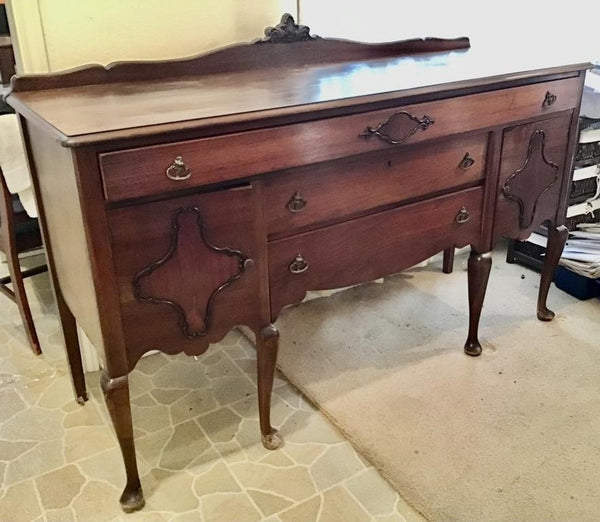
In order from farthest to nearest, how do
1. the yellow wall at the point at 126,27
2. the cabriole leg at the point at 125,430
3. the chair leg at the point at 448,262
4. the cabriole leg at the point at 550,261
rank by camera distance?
1. the chair leg at the point at 448,262
2. the cabriole leg at the point at 550,261
3. the yellow wall at the point at 126,27
4. the cabriole leg at the point at 125,430

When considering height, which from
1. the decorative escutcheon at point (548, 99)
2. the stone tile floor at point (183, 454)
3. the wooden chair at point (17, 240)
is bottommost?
the stone tile floor at point (183, 454)

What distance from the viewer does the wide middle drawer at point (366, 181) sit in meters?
1.40

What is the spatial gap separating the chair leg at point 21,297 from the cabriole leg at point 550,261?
1615mm

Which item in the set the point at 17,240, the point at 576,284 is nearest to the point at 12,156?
the point at 17,240

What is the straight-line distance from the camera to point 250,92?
1.45m

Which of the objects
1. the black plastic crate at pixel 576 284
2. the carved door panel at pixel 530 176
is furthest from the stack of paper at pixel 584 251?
the carved door panel at pixel 530 176

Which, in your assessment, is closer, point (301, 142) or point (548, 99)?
point (301, 142)

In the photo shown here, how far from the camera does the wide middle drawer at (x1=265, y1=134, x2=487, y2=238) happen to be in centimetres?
140

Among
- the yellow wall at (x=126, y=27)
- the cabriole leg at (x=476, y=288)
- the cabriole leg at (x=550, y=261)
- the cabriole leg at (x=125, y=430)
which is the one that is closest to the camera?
the cabriole leg at (x=125, y=430)

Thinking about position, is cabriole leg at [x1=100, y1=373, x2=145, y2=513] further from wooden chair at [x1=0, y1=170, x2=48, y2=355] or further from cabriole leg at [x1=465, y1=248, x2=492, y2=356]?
cabriole leg at [x1=465, y1=248, x2=492, y2=356]

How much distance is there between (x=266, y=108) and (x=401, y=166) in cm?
41

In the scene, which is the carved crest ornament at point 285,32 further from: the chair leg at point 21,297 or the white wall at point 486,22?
the chair leg at point 21,297

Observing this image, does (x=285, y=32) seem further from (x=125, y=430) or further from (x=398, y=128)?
(x=125, y=430)

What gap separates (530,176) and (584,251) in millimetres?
626
